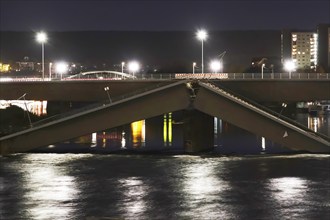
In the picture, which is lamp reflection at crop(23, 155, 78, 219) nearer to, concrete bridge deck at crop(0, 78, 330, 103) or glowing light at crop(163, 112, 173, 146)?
concrete bridge deck at crop(0, 78, 330, 103)

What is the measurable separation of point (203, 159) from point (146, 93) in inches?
286

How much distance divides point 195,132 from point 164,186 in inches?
711

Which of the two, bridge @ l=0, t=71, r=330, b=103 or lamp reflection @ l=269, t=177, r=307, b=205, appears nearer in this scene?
lamp reflection @ l=269, t=177, r=307, b=205

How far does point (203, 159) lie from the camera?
48.0m

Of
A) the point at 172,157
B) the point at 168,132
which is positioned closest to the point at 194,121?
the point at 172,157

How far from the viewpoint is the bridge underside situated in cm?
4945

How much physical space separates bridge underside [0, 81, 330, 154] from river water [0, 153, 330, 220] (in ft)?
4.86

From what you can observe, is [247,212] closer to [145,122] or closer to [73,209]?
[73,209]

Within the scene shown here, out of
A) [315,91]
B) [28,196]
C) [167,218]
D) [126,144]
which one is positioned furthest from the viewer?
[126,144]

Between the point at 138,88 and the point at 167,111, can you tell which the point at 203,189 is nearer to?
the point at 167,111

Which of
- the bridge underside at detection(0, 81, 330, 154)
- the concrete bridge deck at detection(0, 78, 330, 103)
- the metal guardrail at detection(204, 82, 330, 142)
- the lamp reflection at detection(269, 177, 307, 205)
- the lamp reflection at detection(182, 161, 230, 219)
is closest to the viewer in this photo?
the lamp reflection at detection(182, 161, 230, 219)

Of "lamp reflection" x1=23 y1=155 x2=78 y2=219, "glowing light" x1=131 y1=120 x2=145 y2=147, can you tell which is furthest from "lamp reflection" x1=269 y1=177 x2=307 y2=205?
"glowing light" x1=131 y1=120 x2=145 y2=147

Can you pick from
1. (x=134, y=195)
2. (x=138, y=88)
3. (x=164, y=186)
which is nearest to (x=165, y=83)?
(x=138, y=88)

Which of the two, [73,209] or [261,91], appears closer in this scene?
[73,209]
